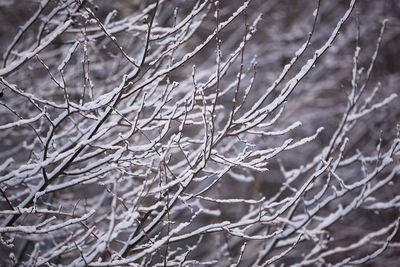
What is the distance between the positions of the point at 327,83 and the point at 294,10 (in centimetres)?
152

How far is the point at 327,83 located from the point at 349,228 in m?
2.46

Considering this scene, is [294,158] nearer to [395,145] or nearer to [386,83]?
[386,83]

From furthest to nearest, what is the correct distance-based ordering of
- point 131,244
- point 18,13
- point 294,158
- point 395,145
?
point 294,158 < point 18,13 < point 395,145 < point 131,244

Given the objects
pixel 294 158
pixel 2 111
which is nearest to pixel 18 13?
pixel 2 111

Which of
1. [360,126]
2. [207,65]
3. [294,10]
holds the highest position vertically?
[294,10]

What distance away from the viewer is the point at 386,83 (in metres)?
5.61

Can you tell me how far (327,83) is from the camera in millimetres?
6227

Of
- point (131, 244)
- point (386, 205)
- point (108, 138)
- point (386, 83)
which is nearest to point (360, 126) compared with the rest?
point (386, 83)

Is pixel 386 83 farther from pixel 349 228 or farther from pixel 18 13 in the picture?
pixel 18 13

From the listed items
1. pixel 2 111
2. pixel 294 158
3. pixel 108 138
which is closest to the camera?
pixel 2 111

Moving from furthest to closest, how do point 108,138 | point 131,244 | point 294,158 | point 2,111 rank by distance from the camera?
point 294,158 < point 108,138 < point 2,111 < point 131,244

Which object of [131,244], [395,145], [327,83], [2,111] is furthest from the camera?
[327,83]

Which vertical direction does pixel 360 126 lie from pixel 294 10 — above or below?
below

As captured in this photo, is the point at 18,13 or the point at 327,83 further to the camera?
the point at 327,83
